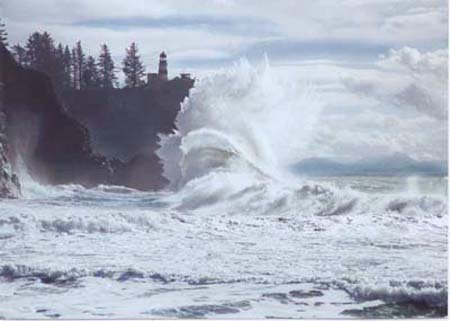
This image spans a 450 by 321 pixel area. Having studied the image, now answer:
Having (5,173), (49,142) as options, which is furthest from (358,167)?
(5,173)

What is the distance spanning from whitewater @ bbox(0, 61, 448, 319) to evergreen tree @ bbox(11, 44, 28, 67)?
44 centimetres

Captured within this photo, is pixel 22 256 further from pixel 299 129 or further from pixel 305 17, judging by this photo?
pixel 305 17

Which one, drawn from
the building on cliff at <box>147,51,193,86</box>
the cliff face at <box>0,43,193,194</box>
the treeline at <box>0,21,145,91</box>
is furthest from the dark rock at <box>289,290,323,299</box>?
the treeline at <box>0,21,145,91</box>

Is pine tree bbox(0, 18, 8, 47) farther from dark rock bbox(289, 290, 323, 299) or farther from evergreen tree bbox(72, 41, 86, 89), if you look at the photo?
dark rock bbox(289, 290, 323, 299)

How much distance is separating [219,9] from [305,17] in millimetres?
349

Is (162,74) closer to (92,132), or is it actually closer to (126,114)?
(126,114)

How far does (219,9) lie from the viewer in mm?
3047

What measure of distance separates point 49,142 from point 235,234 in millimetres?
837

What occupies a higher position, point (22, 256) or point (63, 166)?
point (63, 166)

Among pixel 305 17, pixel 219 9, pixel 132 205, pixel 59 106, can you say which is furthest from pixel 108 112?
pixel 305 17

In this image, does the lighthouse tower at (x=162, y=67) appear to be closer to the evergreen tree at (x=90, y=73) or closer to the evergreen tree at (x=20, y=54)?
the evergreen tree at (x=90, y=73)

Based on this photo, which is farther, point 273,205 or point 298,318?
point 273,205

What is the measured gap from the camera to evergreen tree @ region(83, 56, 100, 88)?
10.1 ft

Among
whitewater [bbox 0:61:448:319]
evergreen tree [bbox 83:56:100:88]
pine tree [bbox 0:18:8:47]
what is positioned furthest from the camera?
evergreen tree [bbox 83:56:100:88]
